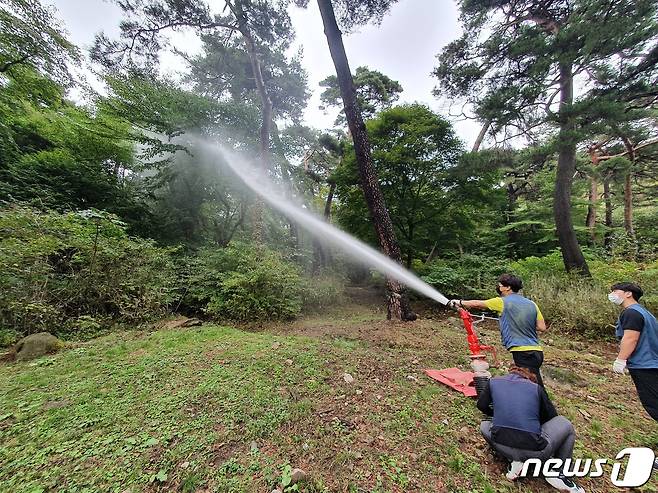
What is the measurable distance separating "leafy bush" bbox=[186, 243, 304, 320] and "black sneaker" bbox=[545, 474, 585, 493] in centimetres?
564

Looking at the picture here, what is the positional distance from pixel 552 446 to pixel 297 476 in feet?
6.48

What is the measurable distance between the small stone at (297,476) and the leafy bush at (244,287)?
4.91m

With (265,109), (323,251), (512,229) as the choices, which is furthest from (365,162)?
(512,229)

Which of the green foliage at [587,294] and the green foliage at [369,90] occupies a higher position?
the green foliage at [369,90]

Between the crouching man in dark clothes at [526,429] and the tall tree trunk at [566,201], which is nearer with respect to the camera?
the crouching man in dark clothes at [526,429]

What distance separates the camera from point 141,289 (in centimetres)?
575

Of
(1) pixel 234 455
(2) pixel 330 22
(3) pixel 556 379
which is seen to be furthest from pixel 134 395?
(2) pixel 330 22

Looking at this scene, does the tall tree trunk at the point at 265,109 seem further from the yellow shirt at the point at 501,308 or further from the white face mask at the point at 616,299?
the white face mask at the point at 616,299

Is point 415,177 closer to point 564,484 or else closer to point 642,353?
point 642,353

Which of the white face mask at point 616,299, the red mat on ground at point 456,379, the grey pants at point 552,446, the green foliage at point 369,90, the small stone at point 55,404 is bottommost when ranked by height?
the small stone at point 55,404

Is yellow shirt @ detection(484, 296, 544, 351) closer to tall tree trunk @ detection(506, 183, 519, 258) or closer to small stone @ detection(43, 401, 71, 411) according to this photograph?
small stone @ detection(43, 401, 71, 411)

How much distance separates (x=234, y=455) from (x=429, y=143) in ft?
31.6

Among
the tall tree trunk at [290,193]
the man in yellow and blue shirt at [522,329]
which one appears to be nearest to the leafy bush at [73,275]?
the man in yellow and blue shirt at [522,329]

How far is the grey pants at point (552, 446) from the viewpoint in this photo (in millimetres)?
1832
